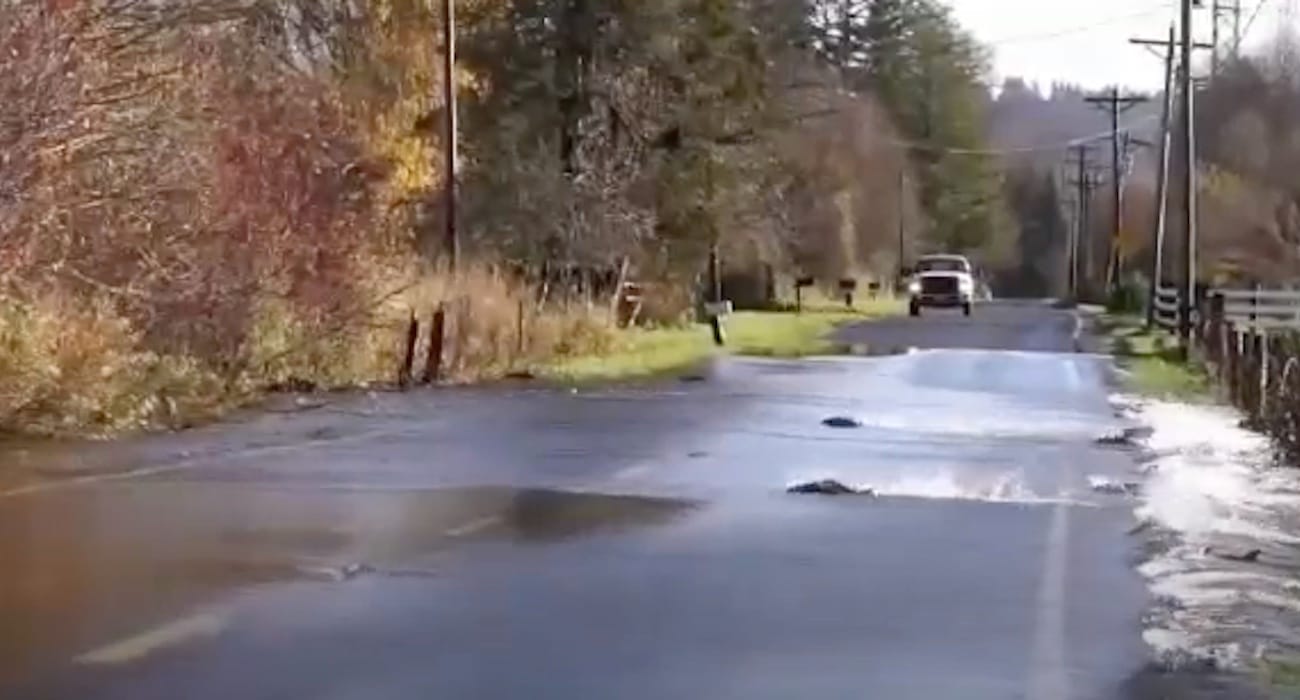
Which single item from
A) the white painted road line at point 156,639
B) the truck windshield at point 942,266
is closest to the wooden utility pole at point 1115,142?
the truck windshield at point 942,266

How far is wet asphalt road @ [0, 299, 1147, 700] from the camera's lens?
31.9 feet

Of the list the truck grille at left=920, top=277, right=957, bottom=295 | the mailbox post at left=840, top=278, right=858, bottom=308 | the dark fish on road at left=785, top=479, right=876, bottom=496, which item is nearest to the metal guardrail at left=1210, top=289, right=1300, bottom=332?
the truck grille at left=920, top=277, right=957, bottom=295

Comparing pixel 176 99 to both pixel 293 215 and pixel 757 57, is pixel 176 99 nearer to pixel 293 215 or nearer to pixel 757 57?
pixel 293 215

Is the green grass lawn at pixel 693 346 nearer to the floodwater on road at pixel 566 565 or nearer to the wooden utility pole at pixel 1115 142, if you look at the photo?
the floodwater on road at pixel 566 565

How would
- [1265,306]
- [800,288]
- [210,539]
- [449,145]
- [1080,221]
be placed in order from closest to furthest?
1. [210,539]
2. [449,145]
3. [1265,306]
4. [800,288]
5. [1080,221]

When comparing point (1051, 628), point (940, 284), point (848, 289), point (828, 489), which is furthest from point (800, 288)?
point (1051, 628)

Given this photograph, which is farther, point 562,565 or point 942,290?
point 942,290

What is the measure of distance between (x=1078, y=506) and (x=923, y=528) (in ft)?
8.20

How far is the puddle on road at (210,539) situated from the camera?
11031 millimetres

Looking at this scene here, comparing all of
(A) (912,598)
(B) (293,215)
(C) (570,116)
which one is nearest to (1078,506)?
(A) (912,598)

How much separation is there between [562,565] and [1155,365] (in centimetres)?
3030

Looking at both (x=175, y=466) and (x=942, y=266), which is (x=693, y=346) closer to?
(x=175, y=466)

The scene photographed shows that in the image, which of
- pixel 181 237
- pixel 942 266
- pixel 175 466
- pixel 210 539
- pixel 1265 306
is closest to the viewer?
pixel 210 539

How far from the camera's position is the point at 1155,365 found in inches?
1649
